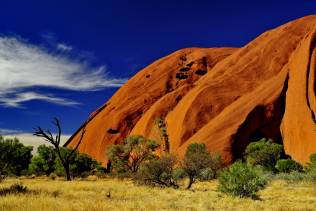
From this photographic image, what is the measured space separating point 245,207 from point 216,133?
42.0 meters

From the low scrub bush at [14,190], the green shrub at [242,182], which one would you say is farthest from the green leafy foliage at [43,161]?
the green shrub at [242,182]

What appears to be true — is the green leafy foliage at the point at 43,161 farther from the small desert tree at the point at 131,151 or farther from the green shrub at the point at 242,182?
the green shrub at the point at 242,182

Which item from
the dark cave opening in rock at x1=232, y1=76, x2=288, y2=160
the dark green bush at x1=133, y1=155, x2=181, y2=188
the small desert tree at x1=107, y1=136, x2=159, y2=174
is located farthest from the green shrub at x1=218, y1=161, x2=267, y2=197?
the dark cave opening in rock at x1=232, y1=76, x2=288, y2=160

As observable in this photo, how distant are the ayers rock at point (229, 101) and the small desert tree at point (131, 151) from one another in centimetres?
975

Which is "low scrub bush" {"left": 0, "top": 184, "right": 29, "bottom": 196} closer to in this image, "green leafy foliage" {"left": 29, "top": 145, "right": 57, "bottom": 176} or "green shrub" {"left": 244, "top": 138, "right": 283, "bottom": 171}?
"green shrub" {"left": 244, "top": 138, "right": 283, "bottom": 171}

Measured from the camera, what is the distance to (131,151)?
51.1 m

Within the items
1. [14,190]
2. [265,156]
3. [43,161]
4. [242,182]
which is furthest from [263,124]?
[14,190]

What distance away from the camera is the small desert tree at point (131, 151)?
48362mm

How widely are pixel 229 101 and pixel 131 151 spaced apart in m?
22.6

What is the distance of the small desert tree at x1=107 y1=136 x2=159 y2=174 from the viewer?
159 feet

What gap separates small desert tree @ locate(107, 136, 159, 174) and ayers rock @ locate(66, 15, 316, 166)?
384 inches

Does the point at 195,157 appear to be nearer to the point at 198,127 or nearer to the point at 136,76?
the point at 198,127

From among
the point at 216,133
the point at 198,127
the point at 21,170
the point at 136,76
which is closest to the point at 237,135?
the point at 216,133

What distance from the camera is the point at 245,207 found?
14.5m
